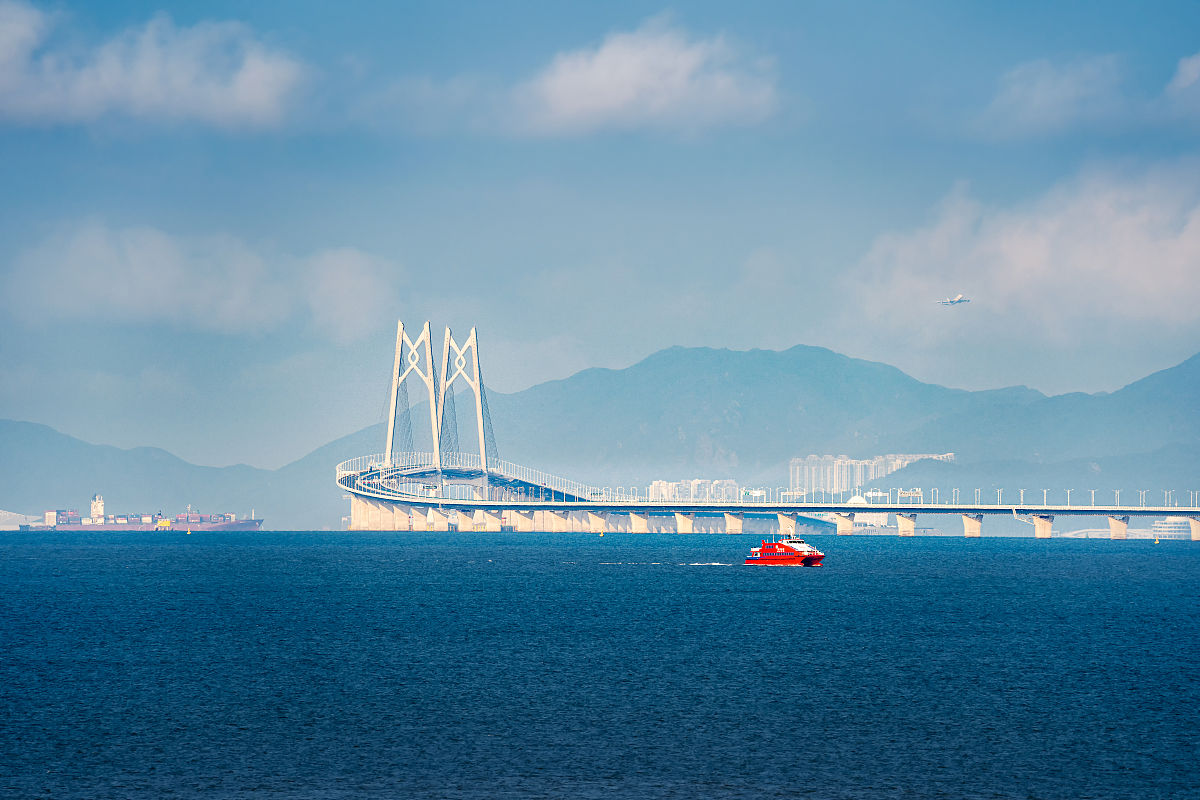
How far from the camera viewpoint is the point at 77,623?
60.1m

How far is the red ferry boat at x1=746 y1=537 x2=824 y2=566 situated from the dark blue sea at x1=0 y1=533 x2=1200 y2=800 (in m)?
40.1

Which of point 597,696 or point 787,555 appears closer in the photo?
point 597,696

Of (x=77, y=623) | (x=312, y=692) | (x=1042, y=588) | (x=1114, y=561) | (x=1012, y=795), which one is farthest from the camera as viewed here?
(x=1114, y=561)

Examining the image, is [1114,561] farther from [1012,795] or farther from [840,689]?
[1012,795]

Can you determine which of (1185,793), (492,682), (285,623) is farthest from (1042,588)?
(1185,793)

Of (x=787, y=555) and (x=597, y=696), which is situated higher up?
(x=787, y=555)

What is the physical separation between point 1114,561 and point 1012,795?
5046 inches

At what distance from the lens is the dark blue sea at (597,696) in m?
28.1

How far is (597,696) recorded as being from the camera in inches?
1513

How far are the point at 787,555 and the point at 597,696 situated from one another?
8479 centimetres

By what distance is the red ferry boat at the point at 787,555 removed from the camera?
119m

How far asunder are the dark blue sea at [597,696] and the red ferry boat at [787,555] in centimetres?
4005

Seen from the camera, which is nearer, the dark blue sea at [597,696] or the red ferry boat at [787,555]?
the dark blue sea at [597,696]

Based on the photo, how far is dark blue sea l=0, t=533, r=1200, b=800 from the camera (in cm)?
2808
